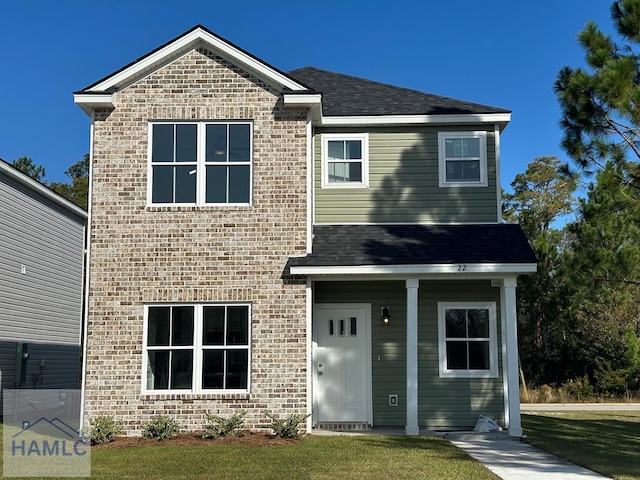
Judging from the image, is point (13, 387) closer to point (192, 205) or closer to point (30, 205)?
point (30, 205)

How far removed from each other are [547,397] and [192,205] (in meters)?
15.2

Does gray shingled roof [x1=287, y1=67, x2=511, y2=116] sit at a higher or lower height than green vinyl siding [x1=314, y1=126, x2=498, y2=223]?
higher

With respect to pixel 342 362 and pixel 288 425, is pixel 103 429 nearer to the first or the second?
pixel 288 425

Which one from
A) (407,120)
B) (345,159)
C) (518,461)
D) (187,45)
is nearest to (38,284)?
(187,45)

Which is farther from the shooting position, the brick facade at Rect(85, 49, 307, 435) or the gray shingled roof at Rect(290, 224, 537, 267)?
the gray shingled roof at Rect(290, 224, 537, 267)

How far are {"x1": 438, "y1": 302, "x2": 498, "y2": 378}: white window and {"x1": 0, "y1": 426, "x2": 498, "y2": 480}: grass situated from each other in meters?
2.27

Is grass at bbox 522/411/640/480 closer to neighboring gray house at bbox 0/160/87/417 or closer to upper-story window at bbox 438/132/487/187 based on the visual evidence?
upper-story window at bbox 438/132/487/187

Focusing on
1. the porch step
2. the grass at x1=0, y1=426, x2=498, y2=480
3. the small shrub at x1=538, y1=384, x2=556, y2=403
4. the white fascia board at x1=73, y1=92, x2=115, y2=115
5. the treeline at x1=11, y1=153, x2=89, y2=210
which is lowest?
the small shrub at x1=538, y1=384, x2=556, y2=403

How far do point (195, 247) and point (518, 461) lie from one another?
20.7ft

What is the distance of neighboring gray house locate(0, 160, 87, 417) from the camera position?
17.4 m

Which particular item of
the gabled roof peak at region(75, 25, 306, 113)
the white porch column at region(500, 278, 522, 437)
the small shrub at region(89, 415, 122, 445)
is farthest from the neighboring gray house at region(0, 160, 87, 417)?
the white porch column at region(500, 278, 522, 437)

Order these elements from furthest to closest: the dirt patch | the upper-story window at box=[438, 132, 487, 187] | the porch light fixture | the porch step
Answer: the upper-story window at box=[438, 132, 487, 187] < the porch light fixture < the porch step < the dirt patch

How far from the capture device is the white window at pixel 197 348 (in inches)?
485

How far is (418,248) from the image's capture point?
12969mm
